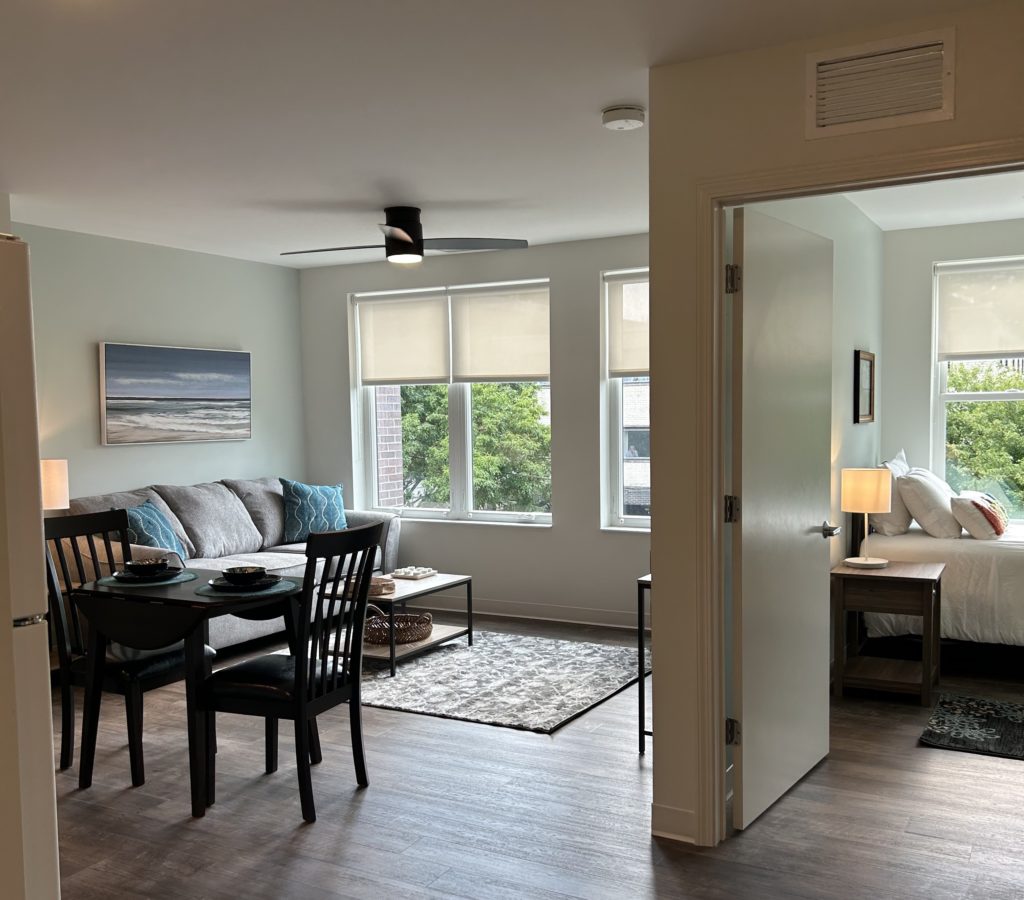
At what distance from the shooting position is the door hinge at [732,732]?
3.20m

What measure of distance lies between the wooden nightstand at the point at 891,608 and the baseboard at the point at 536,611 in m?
1.65

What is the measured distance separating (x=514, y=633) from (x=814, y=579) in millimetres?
2690

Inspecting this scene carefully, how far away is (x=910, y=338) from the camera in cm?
613

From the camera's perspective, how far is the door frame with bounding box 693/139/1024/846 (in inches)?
112

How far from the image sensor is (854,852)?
299cm

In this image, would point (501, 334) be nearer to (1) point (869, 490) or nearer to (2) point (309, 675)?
(1) point (869, 490)

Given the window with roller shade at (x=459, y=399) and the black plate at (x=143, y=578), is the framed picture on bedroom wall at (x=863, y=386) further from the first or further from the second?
the black plate at (x=143, y=578)

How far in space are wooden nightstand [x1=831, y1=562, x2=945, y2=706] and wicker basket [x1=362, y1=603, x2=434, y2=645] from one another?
7.33 feet

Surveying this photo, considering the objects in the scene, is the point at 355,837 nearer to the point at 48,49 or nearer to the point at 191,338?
the point at 48,49

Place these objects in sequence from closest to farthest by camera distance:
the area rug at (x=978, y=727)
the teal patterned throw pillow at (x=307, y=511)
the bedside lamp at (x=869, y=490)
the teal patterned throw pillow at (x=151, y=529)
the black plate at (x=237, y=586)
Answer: the black plate at (x=237, y=586) < the area rug at (x=978, y=727) < the bedside lamp at (x=869, y=490) < the teal patterned throw pillow at (x=151, y=529) < the teal patterned throw pillow at (x=307, y=511)

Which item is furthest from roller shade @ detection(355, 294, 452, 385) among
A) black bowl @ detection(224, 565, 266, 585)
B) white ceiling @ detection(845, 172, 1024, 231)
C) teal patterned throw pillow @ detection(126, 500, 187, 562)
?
black bowl @ detection(224, 565, 266, 585)

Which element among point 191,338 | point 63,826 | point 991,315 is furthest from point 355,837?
point 991,315

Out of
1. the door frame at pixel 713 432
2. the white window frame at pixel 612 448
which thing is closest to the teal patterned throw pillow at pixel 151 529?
the white window frame at pixel 612 448

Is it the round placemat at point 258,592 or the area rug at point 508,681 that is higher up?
the round placemat at point 258,592
